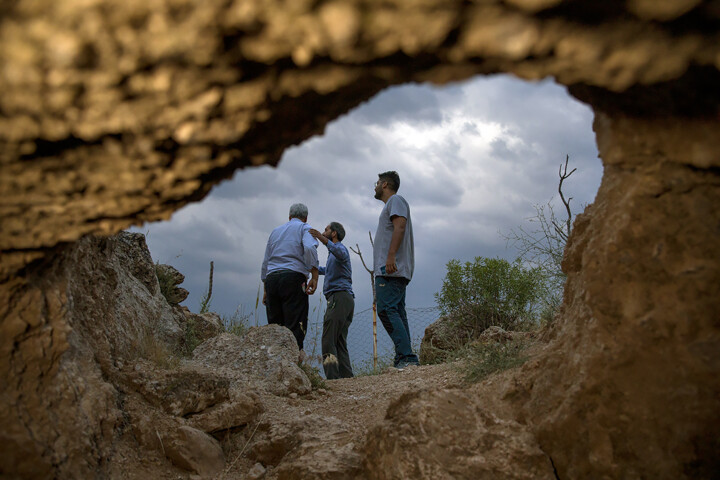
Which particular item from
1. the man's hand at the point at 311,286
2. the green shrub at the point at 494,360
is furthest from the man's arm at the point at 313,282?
the green shrub at the point at 494,360

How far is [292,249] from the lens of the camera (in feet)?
21.5

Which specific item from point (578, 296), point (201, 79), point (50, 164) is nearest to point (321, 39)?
point (201, 79)

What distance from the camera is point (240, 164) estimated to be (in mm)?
1752

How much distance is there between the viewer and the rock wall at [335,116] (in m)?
1.24

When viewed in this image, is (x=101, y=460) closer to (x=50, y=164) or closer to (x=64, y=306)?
(x=64, y=306)

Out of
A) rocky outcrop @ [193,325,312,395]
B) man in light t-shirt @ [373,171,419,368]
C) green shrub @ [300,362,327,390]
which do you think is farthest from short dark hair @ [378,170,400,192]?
green shrub @ [300,362,327,390]

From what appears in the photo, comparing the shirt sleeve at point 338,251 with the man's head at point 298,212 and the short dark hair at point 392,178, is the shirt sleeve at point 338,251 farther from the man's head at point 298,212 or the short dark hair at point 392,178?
the short dark hair at point 392,178

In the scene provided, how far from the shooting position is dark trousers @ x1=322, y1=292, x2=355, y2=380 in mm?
6750

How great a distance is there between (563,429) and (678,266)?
0.86 metres

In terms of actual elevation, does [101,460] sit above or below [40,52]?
below

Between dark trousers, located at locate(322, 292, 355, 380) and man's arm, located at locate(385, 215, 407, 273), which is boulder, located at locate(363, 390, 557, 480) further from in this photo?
dark trousers, located at locate(322, 292, 355, 380)

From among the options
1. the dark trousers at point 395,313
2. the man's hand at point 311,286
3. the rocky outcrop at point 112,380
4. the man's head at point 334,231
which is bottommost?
the rocky outcrop at point 112,380

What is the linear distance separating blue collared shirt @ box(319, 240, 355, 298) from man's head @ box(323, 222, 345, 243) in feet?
0.88

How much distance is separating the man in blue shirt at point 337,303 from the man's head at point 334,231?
0.14m
